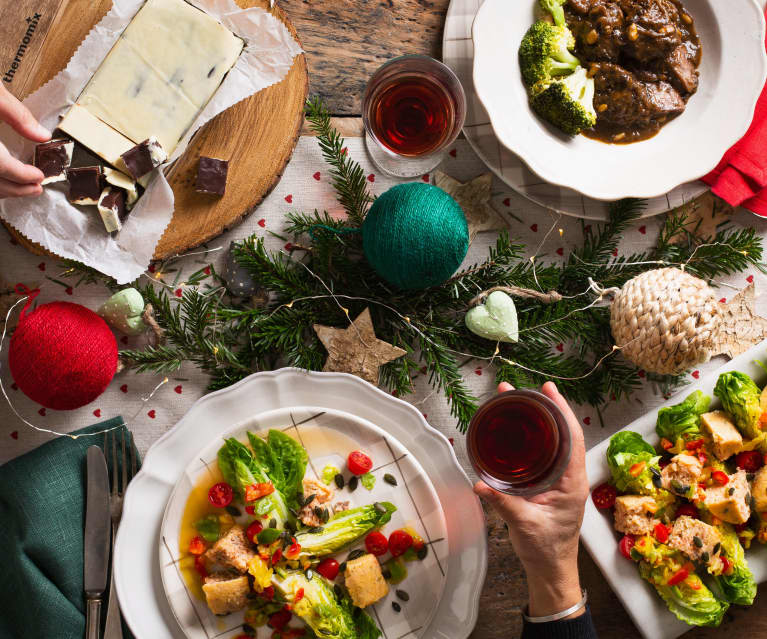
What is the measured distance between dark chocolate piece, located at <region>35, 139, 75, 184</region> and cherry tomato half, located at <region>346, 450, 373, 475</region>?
918 mm

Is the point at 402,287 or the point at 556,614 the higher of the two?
the point at 402,287

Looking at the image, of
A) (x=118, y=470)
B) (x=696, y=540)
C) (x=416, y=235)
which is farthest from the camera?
(x=118, y=470)

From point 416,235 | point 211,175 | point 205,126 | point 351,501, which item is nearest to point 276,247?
point 211,175

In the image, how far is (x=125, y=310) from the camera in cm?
141

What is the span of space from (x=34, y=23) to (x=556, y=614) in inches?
71.2

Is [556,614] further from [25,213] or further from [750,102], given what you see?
[25,213]

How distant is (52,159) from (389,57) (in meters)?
0.84

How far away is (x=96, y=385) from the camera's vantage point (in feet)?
4.34

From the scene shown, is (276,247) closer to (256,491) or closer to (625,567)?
(256,491)

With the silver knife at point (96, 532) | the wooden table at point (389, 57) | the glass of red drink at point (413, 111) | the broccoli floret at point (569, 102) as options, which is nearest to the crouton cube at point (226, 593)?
the silver knife at point (96, 532)

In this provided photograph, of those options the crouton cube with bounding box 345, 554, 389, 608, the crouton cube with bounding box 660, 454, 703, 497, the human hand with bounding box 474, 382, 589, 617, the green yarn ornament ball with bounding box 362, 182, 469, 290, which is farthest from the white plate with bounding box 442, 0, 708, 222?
the crouton cube with bounding box 345, 554, 389, 608

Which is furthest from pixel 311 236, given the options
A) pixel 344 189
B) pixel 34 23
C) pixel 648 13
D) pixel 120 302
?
pixel 648 13

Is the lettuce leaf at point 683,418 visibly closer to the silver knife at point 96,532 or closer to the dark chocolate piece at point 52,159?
the silver knife at point 96,532

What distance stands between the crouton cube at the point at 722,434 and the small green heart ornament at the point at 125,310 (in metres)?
1.34
